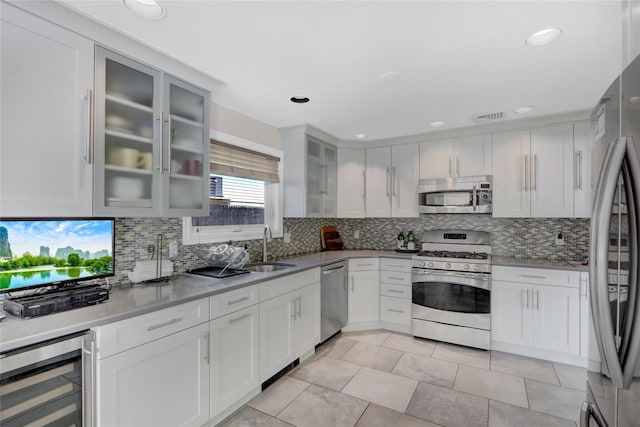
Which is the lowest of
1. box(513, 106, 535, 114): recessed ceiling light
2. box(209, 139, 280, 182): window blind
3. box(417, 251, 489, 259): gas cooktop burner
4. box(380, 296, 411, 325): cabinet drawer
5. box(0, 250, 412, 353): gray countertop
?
box(380, 296, 411, 325): cabinet drawer

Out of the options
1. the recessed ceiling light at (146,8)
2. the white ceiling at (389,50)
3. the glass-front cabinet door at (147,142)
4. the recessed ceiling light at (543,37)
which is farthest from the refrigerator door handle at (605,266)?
the glass-front cabinet door at (147,142)

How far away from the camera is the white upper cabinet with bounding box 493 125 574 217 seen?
3.20m

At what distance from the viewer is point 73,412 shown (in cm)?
139

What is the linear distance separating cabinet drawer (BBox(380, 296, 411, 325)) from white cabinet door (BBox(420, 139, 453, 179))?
62.2 inches

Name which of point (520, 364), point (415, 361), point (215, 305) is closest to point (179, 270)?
point (215, 305)

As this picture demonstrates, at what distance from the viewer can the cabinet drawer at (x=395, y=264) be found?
3697mm

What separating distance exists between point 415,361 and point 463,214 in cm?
191

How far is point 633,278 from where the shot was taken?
850 millimetres

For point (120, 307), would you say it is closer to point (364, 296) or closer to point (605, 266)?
point (605, 266)

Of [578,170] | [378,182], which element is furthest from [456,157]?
[578,170]

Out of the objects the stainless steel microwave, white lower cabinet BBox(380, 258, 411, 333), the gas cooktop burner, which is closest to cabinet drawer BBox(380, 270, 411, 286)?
white lower cabinet BBox(380, 258, 411, 333)

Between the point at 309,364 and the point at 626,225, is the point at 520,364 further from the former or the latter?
the point at 626,225

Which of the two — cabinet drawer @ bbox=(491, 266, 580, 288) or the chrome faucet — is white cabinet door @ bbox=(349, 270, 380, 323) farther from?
cabinet drawer @ bbox=(491, 266, 580, 288)

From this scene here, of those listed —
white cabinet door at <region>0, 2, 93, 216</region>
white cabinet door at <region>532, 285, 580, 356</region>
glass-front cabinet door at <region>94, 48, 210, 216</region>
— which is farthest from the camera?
white cabinet door at <region>532, 285, 580, 356</region>
